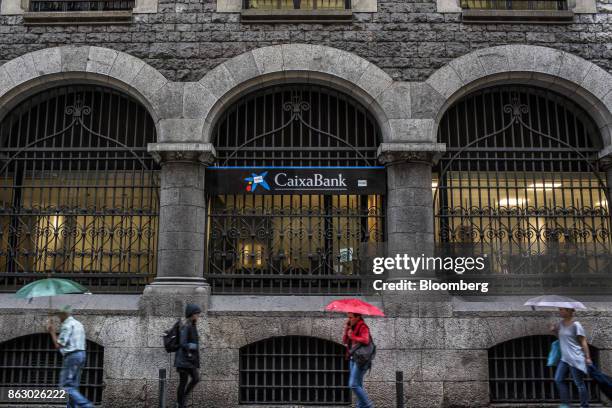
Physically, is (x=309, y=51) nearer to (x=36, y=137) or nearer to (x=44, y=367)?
(x=36, y=137)

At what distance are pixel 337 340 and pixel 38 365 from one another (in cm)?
524

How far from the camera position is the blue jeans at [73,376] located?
7.71 m

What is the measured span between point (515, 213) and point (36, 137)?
30.6 ft

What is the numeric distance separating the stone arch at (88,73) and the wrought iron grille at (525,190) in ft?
18.1

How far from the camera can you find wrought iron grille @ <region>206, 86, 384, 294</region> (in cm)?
1019

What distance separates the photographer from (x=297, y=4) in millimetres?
10945

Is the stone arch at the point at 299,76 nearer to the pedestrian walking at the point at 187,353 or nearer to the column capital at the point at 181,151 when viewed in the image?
the column capital at the point at 181,151

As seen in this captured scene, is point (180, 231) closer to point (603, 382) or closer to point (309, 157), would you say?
point (309, 157)

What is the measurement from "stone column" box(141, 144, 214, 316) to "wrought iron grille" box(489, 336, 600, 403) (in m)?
5.21

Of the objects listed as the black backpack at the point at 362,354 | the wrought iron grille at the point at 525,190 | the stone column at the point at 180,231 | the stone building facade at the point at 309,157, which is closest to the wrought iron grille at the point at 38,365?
the stone building facade at the point at 309,157

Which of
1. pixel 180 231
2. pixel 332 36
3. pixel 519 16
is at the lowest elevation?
pixel 180 231

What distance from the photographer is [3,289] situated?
10.3m

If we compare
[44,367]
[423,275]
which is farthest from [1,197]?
[423,275]

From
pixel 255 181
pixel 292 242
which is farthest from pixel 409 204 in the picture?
pixel 255 181
